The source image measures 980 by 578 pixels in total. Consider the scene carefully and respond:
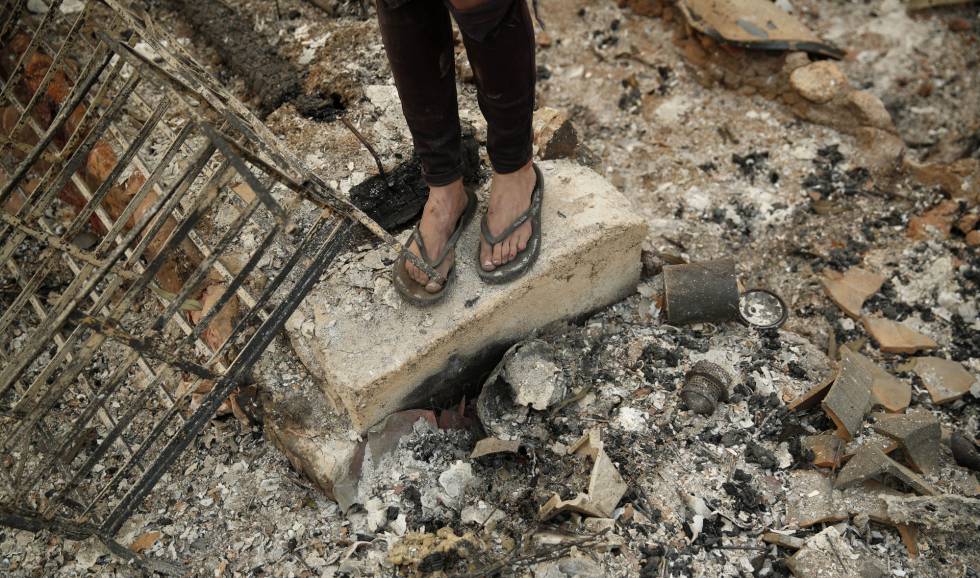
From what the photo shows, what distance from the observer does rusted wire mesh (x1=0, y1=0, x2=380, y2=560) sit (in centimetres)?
175

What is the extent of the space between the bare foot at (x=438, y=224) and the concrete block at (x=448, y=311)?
10 centimetres

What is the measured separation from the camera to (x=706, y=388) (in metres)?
2.37

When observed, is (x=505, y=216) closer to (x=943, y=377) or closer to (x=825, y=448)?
(x=825, y=448)

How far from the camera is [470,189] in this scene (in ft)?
8.40

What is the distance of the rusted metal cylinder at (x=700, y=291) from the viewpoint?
2637mm

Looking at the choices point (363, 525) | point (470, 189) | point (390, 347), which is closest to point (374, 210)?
point (470, 189)

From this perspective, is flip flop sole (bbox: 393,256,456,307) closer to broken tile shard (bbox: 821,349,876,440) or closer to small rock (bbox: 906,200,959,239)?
broken tile shard (bbox: 821,349,876,440)

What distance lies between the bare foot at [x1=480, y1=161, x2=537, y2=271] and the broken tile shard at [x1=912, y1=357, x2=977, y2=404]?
1694 millimetres

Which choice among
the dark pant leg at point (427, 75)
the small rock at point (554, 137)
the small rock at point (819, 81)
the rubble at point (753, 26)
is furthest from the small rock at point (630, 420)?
the rubble at point (753, 26)

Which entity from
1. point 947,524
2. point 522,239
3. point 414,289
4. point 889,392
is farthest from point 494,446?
point 889,392

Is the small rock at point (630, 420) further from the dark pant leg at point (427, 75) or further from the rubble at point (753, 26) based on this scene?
the rubble at point (753, 26)

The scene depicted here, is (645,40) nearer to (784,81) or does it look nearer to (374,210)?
(784,81)

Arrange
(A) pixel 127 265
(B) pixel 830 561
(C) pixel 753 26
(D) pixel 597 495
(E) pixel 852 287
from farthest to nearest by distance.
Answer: (C) pixel 753 26, (E) pixel 852 287, (D) pixel 597 495, (B) pixel 830 561, (A) pixel 127 265

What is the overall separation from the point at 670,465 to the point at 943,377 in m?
1.28
